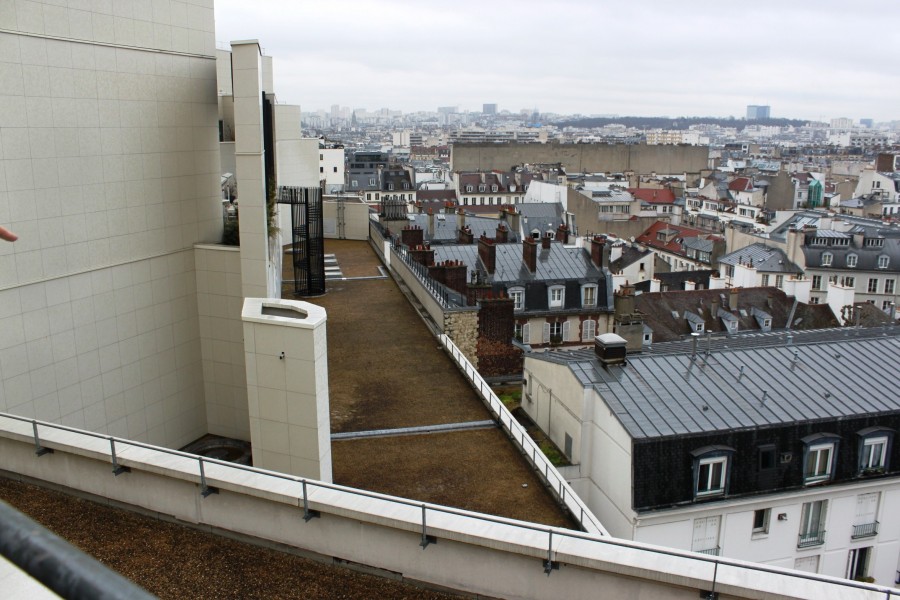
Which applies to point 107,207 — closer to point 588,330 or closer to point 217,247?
point 217,247

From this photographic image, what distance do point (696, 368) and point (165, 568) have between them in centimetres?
1538

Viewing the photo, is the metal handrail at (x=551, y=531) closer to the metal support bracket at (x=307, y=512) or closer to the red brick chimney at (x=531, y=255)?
the metal support bracket at (x=307, y=512)

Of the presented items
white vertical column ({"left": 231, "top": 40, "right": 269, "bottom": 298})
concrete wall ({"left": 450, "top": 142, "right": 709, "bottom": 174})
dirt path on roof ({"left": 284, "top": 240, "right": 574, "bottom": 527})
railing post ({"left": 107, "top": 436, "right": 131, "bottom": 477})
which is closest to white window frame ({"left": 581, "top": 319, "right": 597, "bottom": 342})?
dirt path on roof ({"left": 284, "top": 240, "right": 574, "bottom": 527})

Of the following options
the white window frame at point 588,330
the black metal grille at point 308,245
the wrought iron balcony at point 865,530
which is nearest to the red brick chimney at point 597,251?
the white window frame at point 588,330

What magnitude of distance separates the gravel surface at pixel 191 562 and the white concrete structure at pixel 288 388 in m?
2.74

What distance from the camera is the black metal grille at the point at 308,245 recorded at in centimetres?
2628

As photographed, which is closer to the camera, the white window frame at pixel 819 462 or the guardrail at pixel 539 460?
the guardrail at pixel 539 460

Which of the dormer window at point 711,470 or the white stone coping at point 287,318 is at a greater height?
the white stone coping at point 287,318

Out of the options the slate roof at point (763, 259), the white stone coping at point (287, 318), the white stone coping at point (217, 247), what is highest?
the white stone coping at point (217, 247)

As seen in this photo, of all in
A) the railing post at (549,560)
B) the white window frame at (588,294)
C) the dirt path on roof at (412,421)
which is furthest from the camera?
the white window frame at (588,294)

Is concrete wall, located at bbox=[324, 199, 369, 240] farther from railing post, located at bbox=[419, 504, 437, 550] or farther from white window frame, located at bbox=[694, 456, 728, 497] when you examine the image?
railing post, located at bbox=[419, 504, 437, 550]

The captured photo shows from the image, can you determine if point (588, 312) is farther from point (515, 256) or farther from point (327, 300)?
point (327, 300)

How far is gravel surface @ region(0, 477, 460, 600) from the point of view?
26.2 feet

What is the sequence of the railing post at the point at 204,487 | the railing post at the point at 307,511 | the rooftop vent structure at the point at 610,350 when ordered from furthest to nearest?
the rooftop vent structure at the point at 610,350, the railing post at the point at 204,487, the railing post at the point at 307,511
